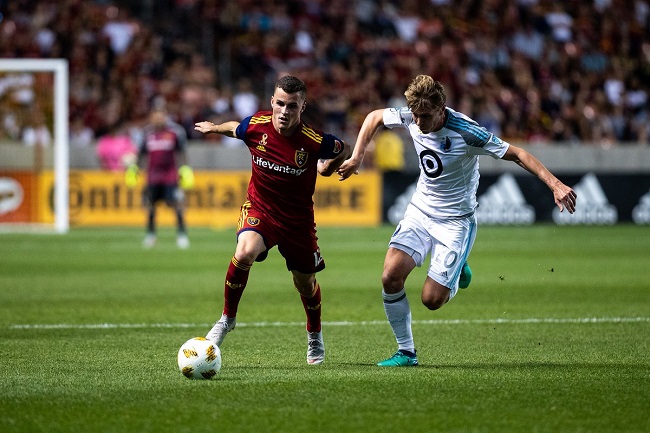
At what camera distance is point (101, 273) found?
15758mm

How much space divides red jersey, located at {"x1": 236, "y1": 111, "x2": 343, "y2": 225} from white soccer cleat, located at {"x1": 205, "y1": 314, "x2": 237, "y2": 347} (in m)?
0.76

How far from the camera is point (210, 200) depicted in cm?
2581

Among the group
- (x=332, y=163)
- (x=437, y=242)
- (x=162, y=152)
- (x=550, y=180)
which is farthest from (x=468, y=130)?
(x=162, y=152)

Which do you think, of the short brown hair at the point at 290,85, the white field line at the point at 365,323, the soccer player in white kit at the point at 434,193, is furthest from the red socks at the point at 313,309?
the white field line at the point at 365,323

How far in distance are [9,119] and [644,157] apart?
14824 mm

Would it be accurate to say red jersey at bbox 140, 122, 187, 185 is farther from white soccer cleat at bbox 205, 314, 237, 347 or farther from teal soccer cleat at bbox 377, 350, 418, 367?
teal soccer cleat at bbox 377, 350, 418, 367

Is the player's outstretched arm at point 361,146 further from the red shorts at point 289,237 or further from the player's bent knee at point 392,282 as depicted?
the player's bent knee at point 392,282

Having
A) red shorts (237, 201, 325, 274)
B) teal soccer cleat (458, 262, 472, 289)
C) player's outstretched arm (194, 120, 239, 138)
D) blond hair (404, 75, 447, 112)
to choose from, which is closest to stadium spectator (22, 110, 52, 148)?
player's outstretched arm (194, 120, 239, 138)

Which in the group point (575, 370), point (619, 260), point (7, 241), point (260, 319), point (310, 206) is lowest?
point (7, 241)

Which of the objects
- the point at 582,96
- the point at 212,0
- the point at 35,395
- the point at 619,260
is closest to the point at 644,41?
the point at 582,96

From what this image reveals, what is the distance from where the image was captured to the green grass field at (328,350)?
232 inches

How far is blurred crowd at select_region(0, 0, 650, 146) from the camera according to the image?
87.0 ft

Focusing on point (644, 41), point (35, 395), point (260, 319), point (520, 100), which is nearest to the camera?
point (35, 395)

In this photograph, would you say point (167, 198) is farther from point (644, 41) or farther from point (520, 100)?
point (644, 41)
